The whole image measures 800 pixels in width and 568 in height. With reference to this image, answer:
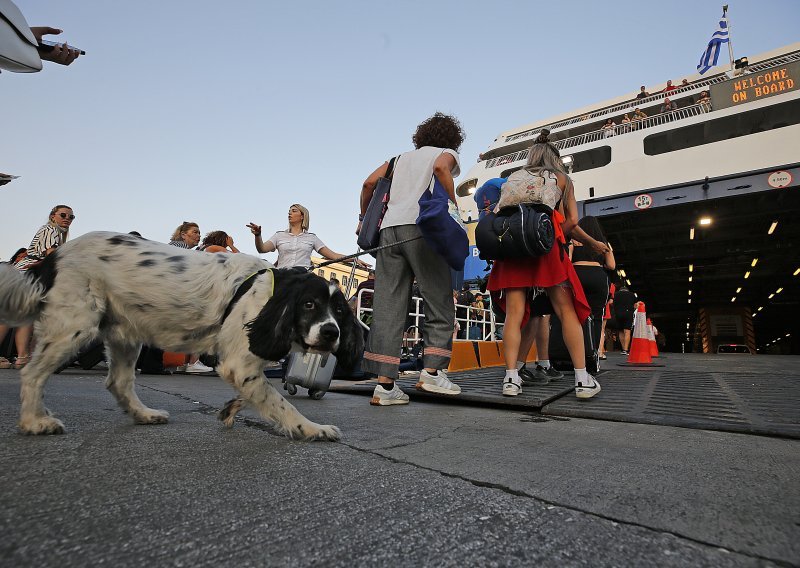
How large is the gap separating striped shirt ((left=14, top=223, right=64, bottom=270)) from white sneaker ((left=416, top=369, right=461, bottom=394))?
3959 millimetres

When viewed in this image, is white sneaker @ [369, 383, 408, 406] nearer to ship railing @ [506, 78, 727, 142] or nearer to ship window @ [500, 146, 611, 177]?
ship window @ [500, 146, 611, 177]

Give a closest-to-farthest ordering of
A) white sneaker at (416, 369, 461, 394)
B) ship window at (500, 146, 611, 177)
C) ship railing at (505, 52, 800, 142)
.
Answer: white sneaker at (416, 369, 461, 394)
ship window at (500, 146, 611, 177)
ship railing at (505, 52, 800, 142)

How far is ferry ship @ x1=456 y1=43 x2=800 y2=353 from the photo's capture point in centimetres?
1395

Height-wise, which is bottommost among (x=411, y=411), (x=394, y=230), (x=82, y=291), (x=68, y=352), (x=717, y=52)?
(x=411, y=411)

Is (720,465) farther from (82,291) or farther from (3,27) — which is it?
(3,27)

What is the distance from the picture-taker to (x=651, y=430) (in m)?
2.05

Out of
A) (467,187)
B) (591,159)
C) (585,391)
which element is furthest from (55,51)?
(467,187)

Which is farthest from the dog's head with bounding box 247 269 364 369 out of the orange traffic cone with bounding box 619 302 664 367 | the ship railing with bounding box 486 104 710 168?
the ship railing with bounding box 486 104 710 168

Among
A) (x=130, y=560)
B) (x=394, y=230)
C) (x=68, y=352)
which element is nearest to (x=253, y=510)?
(x=130, y=560)

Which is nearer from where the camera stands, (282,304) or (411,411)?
(282,304)

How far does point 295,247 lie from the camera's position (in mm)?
3988

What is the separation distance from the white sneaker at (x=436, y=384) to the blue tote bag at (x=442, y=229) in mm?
810

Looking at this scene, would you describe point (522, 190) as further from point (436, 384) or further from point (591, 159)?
→ point (591, 159)

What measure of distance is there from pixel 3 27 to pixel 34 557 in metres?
1.72
